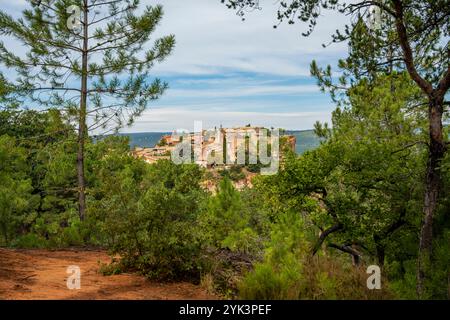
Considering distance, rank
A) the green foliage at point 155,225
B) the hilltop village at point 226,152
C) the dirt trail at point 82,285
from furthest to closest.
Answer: the hilltop village at point 226,152, the green foliage at point 155,225, the dirt trail at point 82,285

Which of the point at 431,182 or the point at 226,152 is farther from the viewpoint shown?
the point at 226,152

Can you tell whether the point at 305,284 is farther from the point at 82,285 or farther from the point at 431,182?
Answer: the point at 431,182

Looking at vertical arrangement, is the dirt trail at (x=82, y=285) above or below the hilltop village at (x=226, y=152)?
below

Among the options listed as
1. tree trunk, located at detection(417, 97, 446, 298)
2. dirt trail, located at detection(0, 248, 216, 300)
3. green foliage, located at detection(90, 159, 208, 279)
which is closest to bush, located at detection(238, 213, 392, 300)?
dirt trail, located at detection(0, 248, 216, 300)

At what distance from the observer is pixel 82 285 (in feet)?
21.7

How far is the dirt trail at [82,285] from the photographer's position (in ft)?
19.5

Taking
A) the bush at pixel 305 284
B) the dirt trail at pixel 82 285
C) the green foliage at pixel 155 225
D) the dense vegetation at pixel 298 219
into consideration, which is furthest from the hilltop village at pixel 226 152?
the bush at pixel 305 284

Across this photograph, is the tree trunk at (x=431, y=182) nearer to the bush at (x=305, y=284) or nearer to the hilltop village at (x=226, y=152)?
the bush at (x=305, y=284)

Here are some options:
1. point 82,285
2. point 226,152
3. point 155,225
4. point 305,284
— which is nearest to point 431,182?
point 305,284

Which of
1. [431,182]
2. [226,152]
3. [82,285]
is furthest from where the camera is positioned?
[226,152]

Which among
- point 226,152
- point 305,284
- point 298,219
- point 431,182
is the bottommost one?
point 305,284

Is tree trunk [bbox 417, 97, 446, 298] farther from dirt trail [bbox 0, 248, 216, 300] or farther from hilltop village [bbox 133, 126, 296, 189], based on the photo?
hilltop village [bbox 133, 126, 296, 189]

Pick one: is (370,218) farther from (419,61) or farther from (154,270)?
(154,270)

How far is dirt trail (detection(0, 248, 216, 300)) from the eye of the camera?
5941 millimetres
